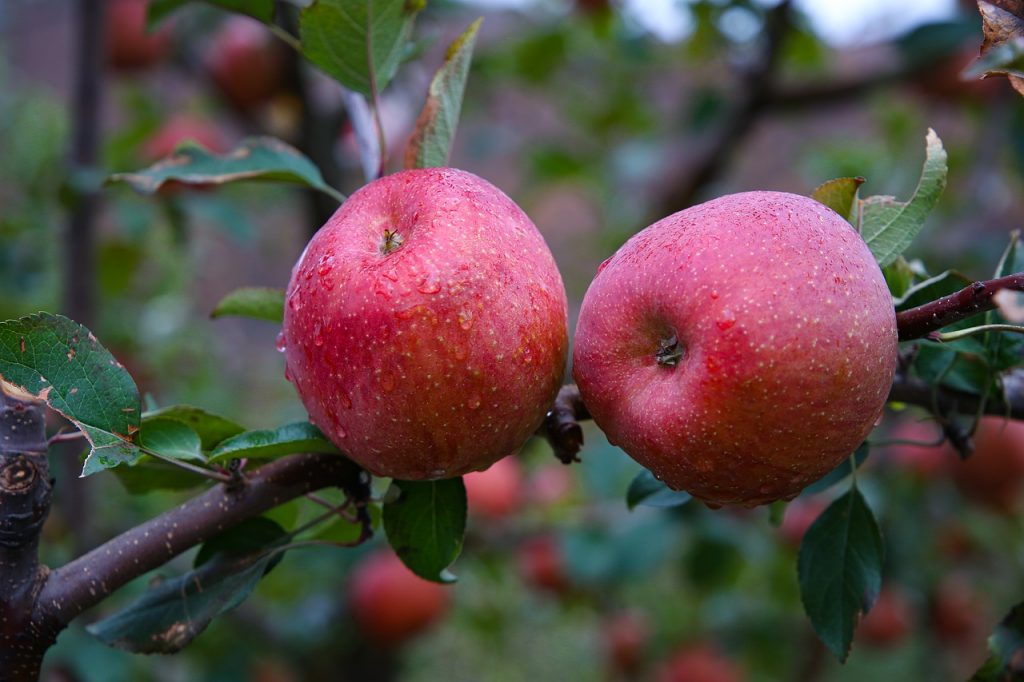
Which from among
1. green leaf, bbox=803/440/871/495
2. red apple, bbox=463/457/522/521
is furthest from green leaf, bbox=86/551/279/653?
red apple, bbox=463/457/522/521

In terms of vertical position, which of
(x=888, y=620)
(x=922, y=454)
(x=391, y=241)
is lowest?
(x=888, y=620)

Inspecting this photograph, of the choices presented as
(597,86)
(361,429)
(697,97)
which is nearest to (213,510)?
(361,429)

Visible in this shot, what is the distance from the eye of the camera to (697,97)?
1812mm

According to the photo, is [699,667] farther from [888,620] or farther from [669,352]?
[669,352]

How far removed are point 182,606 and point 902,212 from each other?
48 cm

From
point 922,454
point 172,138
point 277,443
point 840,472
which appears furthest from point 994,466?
point 172,138

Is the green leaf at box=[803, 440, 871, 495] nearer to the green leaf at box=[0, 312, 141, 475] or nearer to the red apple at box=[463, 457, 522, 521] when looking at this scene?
the green leaf at box=[0, 312, 141, 475]

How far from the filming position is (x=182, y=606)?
0.54m

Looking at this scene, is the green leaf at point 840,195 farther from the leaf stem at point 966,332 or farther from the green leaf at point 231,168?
the green leaf at point 231,168

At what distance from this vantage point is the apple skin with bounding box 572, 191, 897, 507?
405 mm

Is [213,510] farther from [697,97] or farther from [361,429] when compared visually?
[697,97]

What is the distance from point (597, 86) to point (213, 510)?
2086 millimetres

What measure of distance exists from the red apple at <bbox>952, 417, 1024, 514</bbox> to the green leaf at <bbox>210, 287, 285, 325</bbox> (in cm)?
110

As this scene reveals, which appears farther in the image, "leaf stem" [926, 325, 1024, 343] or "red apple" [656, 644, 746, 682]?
"red apple" [656, 644, 746, 682]
